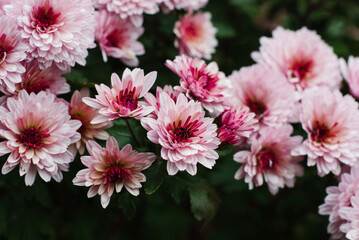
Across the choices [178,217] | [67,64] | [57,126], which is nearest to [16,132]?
[57,126]

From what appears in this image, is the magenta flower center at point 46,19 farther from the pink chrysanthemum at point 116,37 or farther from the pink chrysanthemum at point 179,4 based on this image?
the pink chrysanthemum at point 179,4

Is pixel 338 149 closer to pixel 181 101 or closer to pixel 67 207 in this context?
pixel 181 101

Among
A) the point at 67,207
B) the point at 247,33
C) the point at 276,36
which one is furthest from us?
the point at 247,33

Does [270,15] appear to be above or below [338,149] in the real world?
above

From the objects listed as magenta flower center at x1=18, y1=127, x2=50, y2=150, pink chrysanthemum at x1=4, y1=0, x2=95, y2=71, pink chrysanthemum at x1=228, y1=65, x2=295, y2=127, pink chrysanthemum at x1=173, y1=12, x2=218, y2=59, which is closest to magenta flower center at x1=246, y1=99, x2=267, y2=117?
pink chrysanthemum at x1=228, y1=65, x2=295, y2=127

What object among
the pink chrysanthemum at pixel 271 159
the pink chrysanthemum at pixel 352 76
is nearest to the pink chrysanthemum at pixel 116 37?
the pink chrysanthemum at pixel 271 159
